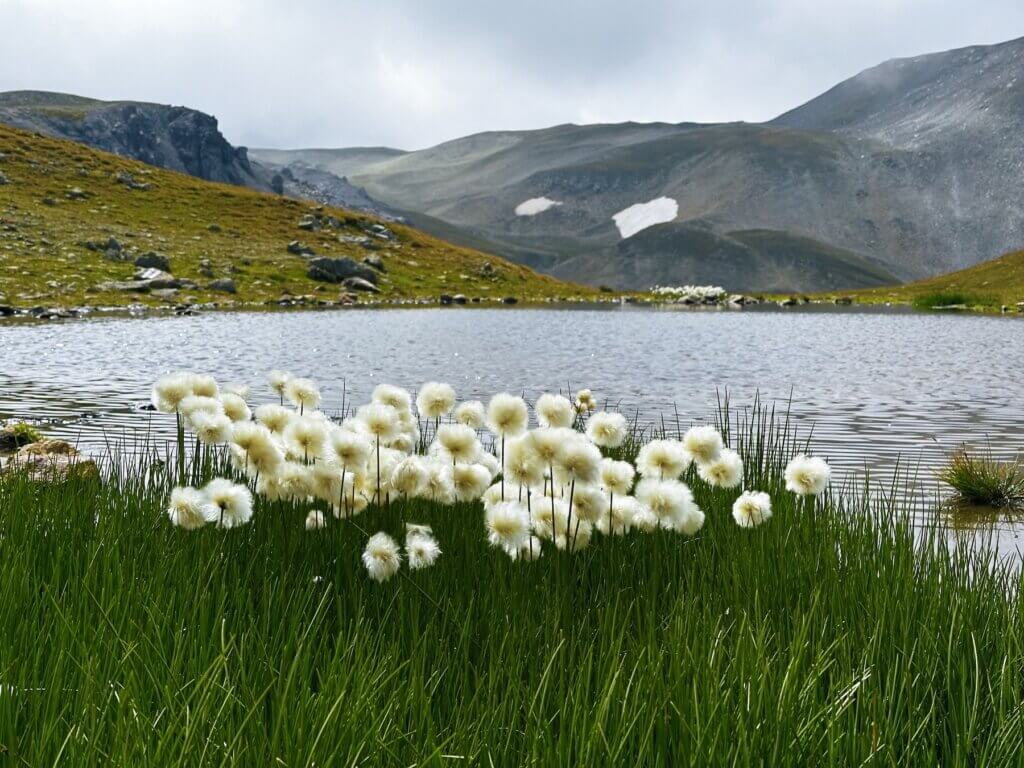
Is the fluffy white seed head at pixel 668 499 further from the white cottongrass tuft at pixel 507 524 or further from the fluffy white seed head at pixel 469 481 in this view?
the fluffy white seed head at pixel 469 481

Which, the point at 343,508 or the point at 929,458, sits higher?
the point at 343,508

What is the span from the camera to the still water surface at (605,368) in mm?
17844

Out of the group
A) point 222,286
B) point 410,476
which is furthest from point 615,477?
point 222,286

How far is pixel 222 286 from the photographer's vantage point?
71062mm

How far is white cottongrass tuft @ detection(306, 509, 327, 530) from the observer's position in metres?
5.92

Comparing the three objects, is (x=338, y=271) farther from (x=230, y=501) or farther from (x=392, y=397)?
(x=230, y=501)

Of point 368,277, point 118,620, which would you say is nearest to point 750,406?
point 118,620

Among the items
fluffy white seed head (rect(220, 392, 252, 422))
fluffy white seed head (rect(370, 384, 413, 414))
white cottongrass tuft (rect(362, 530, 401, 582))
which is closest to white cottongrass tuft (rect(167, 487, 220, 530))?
white cottongrass tuft (rect(362, 530, 401, 582))

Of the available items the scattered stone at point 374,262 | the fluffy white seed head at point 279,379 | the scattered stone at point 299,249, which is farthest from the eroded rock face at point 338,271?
the fluffy white seed head at point 279,379

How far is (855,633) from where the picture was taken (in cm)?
488

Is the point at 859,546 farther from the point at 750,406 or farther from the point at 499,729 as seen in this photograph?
the point at 750,406

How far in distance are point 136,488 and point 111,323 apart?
41.8m

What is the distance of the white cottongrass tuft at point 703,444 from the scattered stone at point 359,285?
79633 millimetres

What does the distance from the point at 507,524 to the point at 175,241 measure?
286ft
